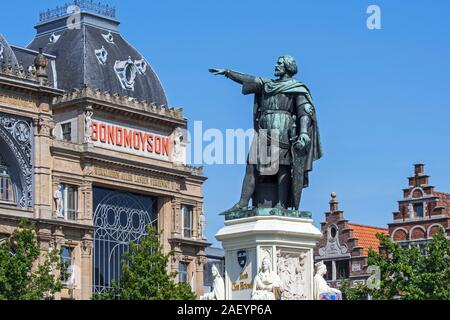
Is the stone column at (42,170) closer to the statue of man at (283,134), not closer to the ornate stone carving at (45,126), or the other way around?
the ornate stone carving at (45,126)

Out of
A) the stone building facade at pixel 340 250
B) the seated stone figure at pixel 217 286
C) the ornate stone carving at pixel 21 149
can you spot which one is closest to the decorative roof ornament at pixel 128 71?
the ornate stone carving at pixel 21 149

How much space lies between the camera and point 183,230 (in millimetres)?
103375

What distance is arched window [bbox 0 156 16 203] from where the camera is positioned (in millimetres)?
89188

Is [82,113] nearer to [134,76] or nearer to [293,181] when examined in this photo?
[134,76]

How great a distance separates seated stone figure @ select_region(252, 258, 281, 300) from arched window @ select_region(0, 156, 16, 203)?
63.8 meters

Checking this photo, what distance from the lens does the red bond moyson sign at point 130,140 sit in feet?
320

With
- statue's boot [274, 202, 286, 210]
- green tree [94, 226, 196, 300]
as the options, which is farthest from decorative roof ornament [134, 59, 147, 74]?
statue's boot [274, 202, 286, 210]

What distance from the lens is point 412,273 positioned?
72.2 m

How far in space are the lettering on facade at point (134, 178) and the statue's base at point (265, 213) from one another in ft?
224

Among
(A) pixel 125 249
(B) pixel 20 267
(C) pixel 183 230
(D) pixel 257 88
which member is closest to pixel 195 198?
(C) pixel 183 230

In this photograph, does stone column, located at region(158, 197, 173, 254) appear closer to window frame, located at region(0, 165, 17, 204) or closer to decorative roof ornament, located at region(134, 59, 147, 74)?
decorative roof ornament, located at region(134, 59, 147, 74)

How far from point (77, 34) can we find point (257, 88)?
73.6m

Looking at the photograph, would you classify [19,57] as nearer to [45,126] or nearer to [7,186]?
[45,126]

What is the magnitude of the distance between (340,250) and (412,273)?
23.9 metres
